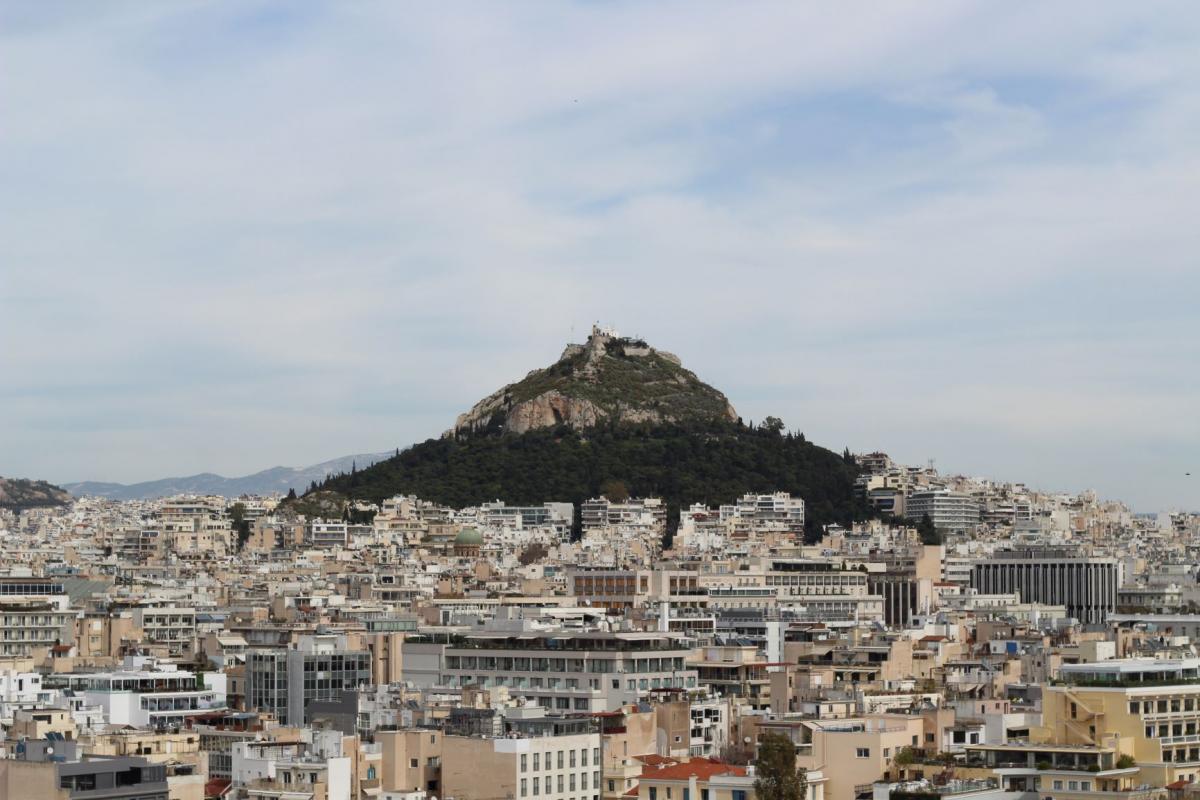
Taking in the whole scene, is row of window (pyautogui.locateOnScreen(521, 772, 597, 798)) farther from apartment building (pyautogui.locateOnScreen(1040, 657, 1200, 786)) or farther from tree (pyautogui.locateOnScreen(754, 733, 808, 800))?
apartment building (pyautogui.locateOnScreen(1040, 657, 1200, 786))

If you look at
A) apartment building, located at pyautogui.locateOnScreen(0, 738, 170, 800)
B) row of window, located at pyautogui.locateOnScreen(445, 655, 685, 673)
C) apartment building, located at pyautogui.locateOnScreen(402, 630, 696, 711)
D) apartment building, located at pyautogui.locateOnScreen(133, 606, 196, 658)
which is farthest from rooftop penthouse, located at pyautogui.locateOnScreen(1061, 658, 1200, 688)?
apartment building, located at pyautogui.locateOnScreen(133, 606, 196, 658)

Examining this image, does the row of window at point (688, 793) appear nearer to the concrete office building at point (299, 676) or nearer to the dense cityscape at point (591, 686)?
the dense cityscape at point (591, 686)

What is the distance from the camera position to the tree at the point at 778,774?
183 ft

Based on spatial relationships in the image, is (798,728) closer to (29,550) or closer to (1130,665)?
(1130,665)

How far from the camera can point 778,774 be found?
56000 mm

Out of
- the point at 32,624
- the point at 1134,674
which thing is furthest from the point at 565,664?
the point at 32,624

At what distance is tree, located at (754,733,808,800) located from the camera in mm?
55875

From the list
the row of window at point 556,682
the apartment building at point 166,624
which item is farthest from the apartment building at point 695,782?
the apartment building at point 166,624

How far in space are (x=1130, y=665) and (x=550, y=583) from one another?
294ft

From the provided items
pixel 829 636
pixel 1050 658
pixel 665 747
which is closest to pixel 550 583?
pixel 829 636

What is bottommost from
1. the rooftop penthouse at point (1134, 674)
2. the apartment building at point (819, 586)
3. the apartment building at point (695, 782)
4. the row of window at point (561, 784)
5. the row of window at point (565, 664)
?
the row of window at point (561, 784)

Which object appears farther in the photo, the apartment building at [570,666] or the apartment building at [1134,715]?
the apartment building at [570,666]

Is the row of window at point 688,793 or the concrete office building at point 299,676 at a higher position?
the concrete office building at point 299,676

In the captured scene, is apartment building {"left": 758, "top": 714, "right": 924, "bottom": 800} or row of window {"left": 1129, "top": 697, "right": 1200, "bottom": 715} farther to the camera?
apartment building {"left": 758, "top": 714, "right": 924, "bottom": 800}
